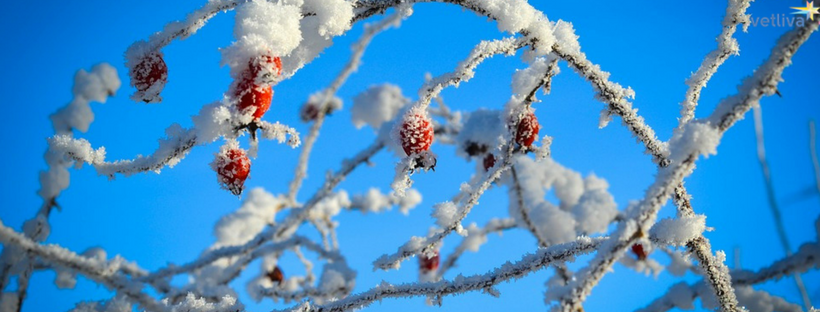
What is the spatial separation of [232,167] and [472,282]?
1.74 feet

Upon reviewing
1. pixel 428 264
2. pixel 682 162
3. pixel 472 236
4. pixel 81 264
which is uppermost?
pixel 472 236

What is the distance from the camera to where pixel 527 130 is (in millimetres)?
1099

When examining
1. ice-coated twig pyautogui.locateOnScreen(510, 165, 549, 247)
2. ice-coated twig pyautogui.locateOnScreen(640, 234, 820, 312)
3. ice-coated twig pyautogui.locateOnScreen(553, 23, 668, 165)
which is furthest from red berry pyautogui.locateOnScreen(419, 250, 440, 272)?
ice-coated twig pyautogui.locateOnScreen(553, 23, 668, 165)

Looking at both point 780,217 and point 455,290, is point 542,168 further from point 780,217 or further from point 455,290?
point 455,290

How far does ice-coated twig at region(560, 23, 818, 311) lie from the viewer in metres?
0.66

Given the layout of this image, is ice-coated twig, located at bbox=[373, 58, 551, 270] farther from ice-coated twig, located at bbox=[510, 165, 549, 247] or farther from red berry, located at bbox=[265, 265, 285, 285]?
red berry, located at bbox=[265, 265, 285, 285]

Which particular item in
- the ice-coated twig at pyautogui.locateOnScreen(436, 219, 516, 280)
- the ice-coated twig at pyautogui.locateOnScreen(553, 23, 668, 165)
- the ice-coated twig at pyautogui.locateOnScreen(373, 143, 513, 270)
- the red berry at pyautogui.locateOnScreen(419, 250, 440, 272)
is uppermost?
the ice-coated twig at pyautogui.locateOnScreen(436, 219, 516, 280)

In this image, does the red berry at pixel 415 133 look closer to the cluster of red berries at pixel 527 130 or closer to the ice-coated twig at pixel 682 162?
the cluster of red berries at pixel 527 130

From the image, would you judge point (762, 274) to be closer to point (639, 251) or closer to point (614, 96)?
point (614, 96)

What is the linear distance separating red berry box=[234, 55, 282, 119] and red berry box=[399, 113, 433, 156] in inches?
10.4

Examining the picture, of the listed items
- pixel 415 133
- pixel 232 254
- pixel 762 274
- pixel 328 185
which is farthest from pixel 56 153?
pixel 762 274

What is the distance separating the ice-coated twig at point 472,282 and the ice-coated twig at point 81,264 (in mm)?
923

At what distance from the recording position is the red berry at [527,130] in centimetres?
110

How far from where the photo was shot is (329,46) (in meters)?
0.97
